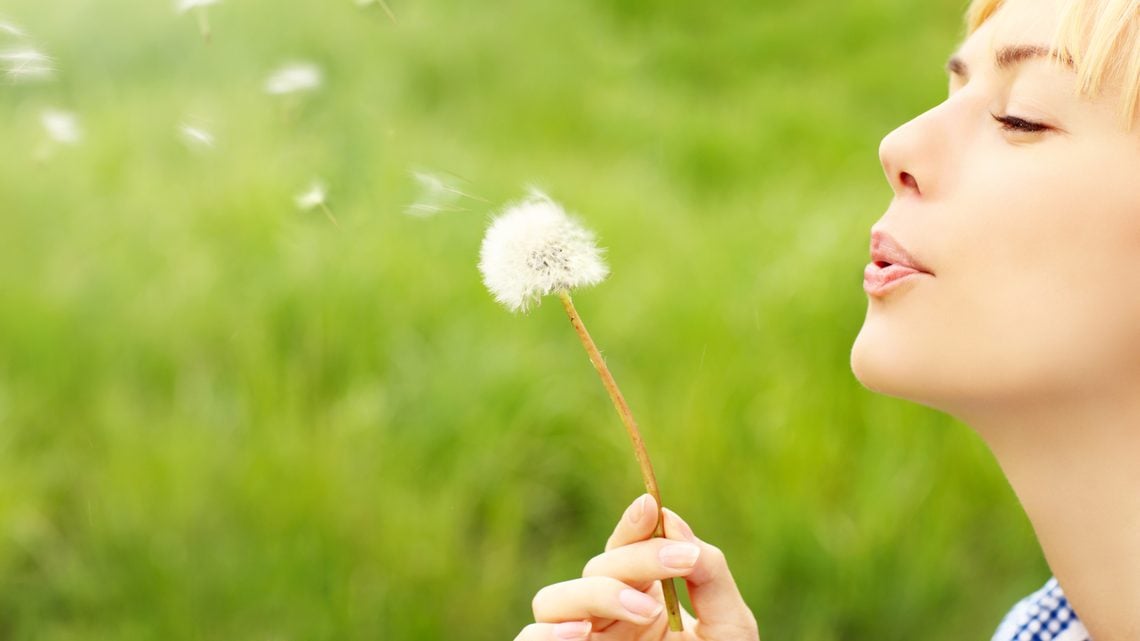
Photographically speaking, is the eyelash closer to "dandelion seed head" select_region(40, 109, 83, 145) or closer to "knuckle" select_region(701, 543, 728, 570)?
"knuckle" select_region(701, 543, 728, 570)

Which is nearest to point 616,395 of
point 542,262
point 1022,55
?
point 542,262

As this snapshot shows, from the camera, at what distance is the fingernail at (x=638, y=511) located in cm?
90

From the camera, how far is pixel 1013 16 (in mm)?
957

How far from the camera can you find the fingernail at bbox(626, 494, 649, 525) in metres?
0.90

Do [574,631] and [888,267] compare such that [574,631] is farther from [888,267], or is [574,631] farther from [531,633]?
[888,267]

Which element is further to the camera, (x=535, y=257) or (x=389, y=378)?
(x=389, y=378)

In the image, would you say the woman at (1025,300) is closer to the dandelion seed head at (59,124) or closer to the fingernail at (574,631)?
the fingernail at (574,631)

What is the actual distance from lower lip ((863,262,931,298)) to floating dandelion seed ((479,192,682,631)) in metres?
0.26

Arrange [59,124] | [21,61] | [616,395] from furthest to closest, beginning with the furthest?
[59,124], [21,61], [616,395]

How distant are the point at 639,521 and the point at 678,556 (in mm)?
43

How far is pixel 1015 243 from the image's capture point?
898mm

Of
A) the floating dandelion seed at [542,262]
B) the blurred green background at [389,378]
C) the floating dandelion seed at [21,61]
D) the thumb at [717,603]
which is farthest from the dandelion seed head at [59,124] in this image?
the thumb at [717,603]

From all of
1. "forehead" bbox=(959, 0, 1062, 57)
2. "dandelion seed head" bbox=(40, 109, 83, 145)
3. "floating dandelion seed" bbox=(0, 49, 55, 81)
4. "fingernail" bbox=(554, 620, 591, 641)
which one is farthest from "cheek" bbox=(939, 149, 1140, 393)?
"dandelion seed head" bbox=(40, 109, 83, 145)

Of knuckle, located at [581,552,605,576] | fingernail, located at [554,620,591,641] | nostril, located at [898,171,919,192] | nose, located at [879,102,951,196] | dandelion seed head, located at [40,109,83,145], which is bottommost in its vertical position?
dandelion seed head, located at [40,109,83,145]
